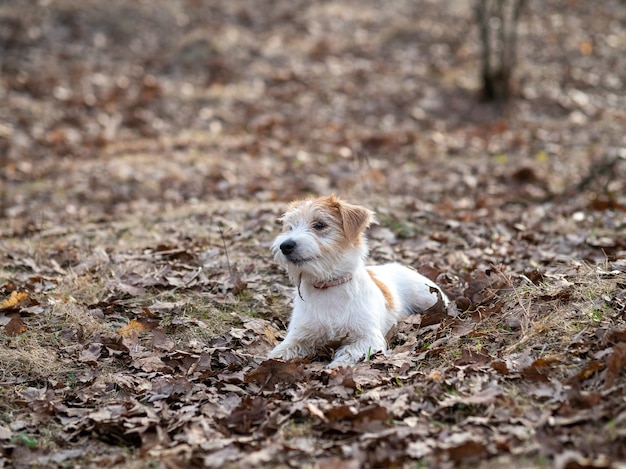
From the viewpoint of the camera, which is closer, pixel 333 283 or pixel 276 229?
pixel 333 283

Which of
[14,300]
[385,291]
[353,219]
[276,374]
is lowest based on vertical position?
[276,374]

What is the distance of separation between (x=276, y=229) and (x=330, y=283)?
3.33 metres

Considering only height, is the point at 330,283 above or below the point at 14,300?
above

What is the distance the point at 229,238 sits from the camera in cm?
945

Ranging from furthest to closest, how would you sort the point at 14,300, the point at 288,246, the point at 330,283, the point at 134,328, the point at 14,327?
the point at 14,300 → the point at 134,328 → the point at 14,327 → the point at 330,283 → the point at 288,246

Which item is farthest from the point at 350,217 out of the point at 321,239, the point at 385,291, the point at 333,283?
the point at 385,291

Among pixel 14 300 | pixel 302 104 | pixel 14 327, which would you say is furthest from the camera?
pixel 302 104

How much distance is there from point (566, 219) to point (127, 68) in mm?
14834

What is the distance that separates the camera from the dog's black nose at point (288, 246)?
20.2ft

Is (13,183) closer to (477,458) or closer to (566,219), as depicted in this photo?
(566,219)

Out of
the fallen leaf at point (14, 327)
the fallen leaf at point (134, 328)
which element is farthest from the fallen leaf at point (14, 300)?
the fallen leaf at point (134, 328)

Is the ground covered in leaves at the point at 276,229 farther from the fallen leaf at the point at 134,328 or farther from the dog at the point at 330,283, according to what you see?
the dog at the point at 330,283

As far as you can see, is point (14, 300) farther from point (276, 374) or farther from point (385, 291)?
point (385, 291)

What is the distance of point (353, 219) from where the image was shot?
6.51 m
